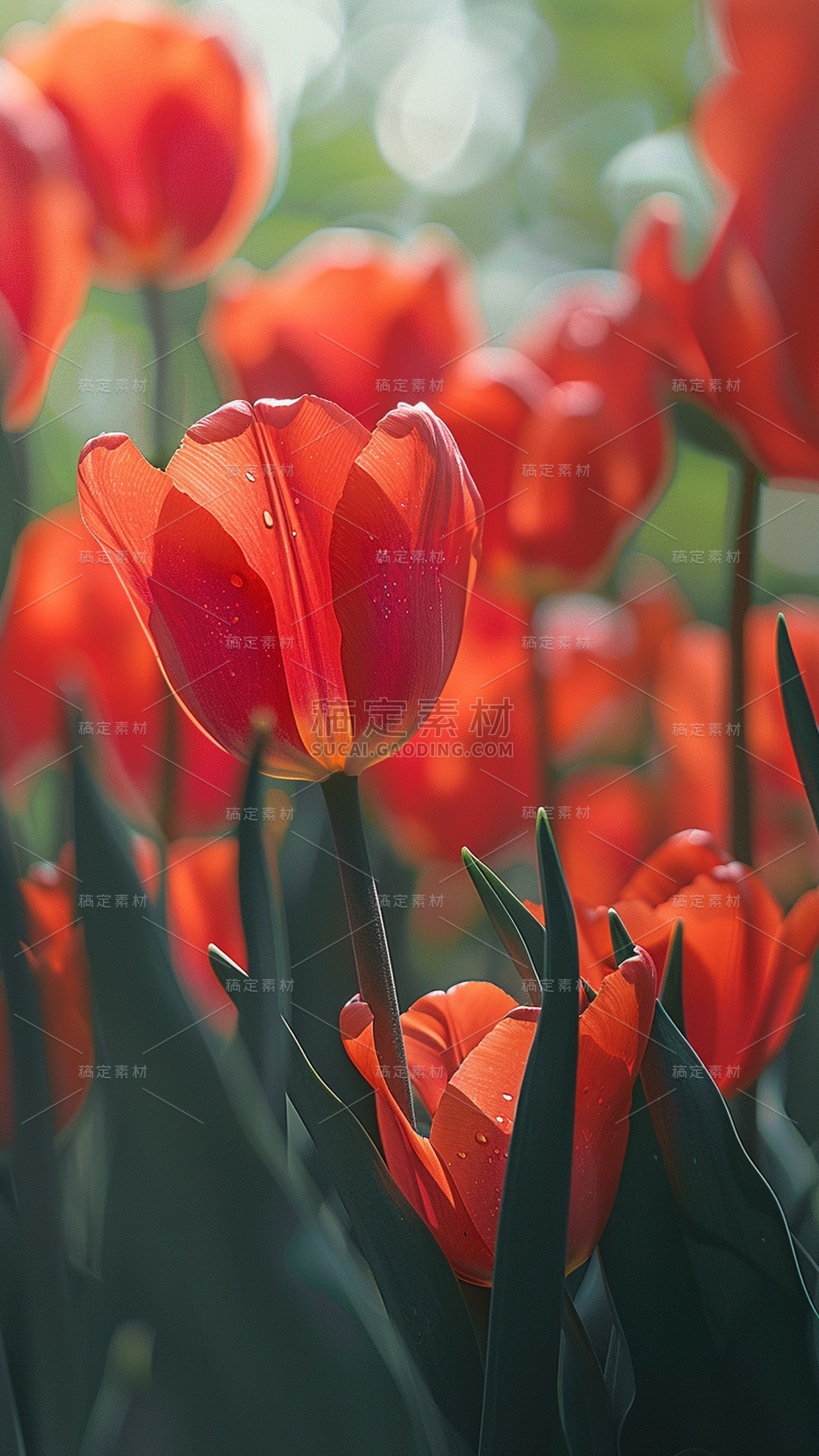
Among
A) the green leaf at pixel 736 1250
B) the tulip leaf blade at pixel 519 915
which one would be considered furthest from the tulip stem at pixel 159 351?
the green leaf at pixel 736 1250

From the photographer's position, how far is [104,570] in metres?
0.44

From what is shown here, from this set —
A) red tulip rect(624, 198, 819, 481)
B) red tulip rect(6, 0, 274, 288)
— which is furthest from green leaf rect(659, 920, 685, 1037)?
red tulip rect(6, 0, 274, 288)

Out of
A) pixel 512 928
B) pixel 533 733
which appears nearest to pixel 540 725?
pixel 533 733


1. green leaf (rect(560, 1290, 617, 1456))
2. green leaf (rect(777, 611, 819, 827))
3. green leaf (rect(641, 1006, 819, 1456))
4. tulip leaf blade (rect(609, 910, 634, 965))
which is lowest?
green leaf (rect(560, 1290, 617, 1456))

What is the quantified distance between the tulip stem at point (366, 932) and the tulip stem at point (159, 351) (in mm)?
201

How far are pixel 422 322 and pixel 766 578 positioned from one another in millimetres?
198

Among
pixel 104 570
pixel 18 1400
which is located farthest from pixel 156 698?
pixel 18 1400

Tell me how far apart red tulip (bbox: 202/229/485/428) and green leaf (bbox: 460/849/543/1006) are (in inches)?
7.9

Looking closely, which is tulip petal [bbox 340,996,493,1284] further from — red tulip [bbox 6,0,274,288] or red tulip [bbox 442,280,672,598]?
red tulip [bbox 6,0,274,288]

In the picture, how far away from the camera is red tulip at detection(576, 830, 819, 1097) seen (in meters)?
0.40

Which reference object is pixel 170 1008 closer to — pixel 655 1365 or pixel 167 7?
pixel 655 1365

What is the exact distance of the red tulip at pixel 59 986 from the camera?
421 millimetres

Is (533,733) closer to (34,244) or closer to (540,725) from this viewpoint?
(540,725)

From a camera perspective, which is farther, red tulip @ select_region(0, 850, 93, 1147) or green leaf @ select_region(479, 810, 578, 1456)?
red tulip @ select_region(0, 850, 93, 1147)
